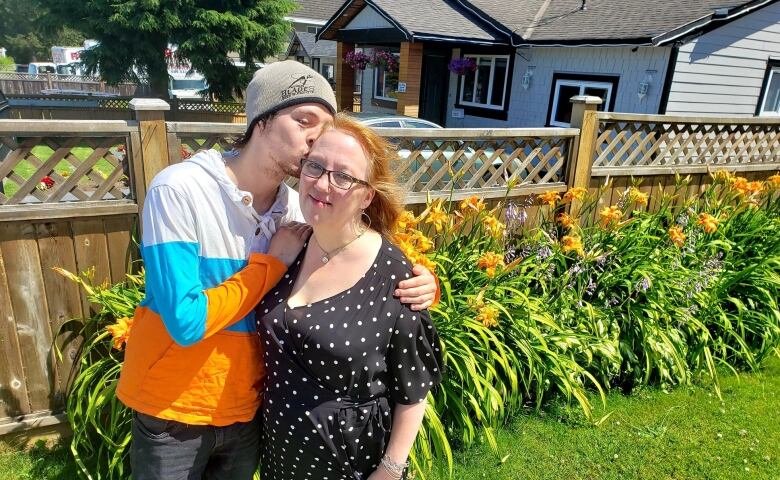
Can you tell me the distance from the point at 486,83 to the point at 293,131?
13982mm

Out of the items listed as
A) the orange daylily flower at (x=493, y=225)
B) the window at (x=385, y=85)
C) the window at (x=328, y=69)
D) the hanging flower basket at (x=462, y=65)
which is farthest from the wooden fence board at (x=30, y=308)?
the window at (x=328, y=69)

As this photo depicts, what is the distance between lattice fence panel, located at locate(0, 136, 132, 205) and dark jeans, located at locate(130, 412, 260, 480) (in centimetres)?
150

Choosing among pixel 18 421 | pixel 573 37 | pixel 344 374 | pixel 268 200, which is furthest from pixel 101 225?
pixel 573 37

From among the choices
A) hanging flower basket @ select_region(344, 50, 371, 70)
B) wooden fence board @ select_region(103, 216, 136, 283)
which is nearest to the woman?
wooden fence board @ select_region(103, 216, 136, 283)

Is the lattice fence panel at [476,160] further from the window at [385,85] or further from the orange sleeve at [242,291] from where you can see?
the window at [385,85]

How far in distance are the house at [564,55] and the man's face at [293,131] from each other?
10156 mm

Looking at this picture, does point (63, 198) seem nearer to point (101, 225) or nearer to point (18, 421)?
point (101, 225)

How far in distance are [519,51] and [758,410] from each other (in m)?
11.4

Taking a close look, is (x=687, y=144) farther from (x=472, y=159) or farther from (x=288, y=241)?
(x=288, y=241)

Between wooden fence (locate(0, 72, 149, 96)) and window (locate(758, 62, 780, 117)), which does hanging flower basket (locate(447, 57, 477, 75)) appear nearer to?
window (locate(758, 62, 780, 117))

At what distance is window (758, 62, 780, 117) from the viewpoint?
445 inches

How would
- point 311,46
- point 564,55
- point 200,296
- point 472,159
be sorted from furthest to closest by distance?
point 311,46 → point 564,55 → point 472,159 → point 200,296

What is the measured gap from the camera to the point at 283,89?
143 centimetres

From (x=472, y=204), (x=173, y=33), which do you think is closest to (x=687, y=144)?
(x=472, y=204)
